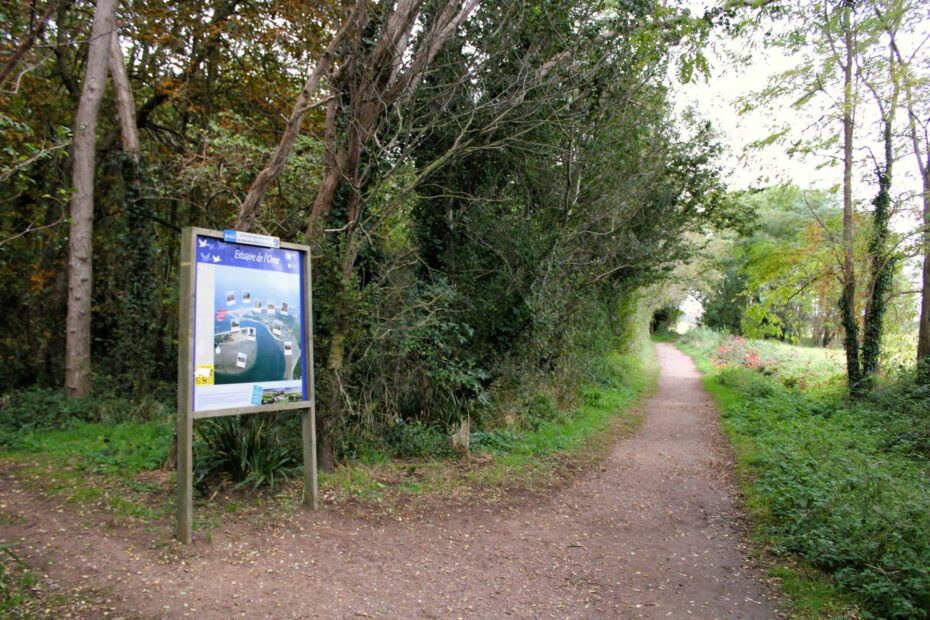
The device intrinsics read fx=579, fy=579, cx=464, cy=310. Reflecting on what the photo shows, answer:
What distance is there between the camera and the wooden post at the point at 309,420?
18.3ft

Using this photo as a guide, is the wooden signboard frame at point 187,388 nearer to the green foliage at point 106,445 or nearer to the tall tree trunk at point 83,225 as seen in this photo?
the green foliage at point 106,445

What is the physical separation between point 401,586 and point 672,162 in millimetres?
14557

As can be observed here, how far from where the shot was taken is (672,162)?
1597 centimetres

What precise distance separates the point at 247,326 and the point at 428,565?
2.53m

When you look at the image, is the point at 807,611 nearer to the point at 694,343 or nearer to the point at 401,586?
the point at 401,586

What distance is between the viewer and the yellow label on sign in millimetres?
4590

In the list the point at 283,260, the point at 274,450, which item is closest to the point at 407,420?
the point at 274,450

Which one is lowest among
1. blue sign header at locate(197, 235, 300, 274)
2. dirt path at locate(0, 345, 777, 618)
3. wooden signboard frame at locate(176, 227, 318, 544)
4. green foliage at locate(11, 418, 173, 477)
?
dirt path at locate(0, 345, 777, 618)

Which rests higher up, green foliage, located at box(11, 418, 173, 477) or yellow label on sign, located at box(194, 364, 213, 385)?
yellow label on sign, located at box(194, 364, 213, 385)

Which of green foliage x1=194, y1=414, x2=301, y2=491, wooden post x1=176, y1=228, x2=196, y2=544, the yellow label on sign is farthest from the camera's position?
green foliage x1=194, y1=414, x2=301, y2=491

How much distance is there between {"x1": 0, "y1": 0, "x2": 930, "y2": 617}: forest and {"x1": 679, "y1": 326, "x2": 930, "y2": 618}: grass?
4 centimetres

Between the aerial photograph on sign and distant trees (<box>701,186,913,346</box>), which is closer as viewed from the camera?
the aerial photograph on sign

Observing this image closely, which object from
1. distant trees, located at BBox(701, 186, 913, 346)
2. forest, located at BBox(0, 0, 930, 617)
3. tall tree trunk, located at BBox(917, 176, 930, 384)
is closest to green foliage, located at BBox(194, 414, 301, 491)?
forest, located at BBox(0, 0, 930, 617)

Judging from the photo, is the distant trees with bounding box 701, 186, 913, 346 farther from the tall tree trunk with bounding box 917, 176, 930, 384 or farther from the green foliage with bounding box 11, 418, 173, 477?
the green foliage with bounding box 11, 418, 173, 477
